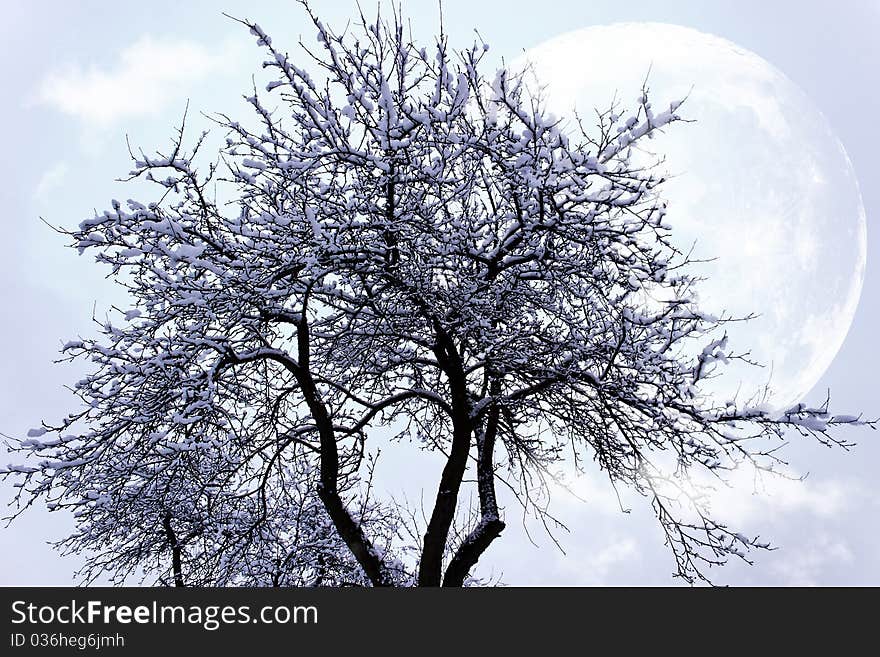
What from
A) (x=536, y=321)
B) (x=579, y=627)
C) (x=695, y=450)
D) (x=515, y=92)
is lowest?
(x=579, y=627)

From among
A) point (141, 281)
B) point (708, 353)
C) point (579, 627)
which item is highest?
point (141, 281)

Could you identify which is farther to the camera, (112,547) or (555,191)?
(112,547)

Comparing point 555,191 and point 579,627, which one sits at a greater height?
point 555,191

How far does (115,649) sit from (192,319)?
3.57 meters

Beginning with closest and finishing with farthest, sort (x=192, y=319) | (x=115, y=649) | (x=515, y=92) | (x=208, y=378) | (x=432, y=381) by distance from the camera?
(x=115, y=649), (x=208, y=378), (x=515, y=92), (x=192, y=319), (x=432, y=381)

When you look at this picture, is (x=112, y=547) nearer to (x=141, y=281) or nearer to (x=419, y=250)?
(x=141, y=281)

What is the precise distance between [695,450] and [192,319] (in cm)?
554

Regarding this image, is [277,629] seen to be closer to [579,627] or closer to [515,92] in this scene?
[579,627]

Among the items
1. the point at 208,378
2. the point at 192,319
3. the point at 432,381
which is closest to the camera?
the point at 208,378

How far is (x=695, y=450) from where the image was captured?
7.54 metres

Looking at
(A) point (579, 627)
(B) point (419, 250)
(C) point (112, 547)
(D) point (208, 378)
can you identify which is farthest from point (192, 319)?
(C) point (112, 547)

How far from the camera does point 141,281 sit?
8.24m

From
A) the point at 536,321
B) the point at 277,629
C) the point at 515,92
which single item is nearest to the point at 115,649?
the point at 277,629

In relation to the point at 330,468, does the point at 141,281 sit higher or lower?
higher
